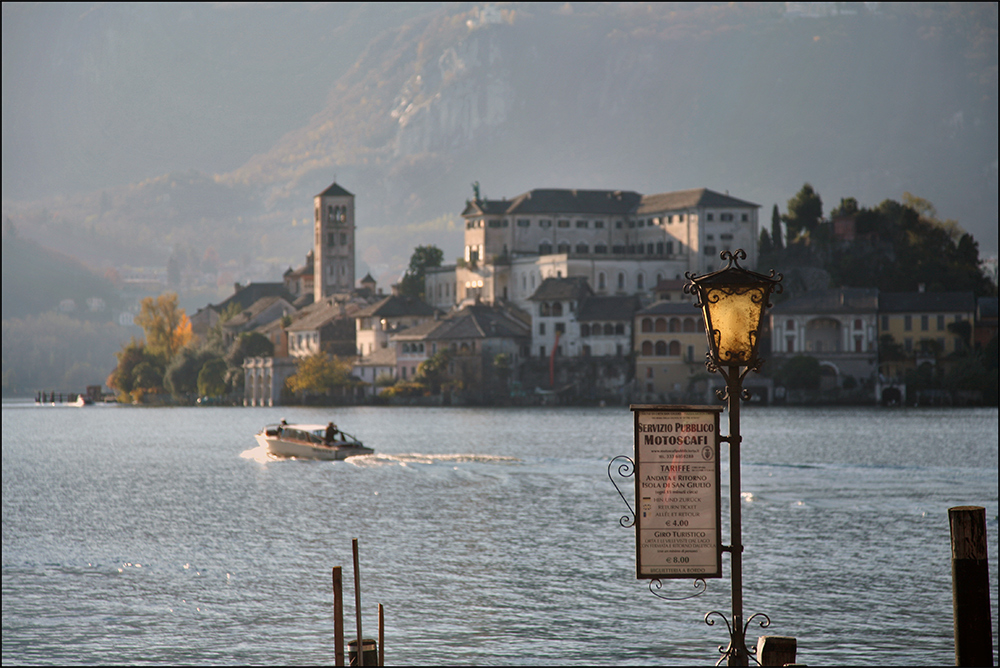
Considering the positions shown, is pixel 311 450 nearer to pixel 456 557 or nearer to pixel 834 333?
pixel 456 557

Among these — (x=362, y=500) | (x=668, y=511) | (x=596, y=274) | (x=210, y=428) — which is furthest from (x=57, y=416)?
(x=668, y=511)

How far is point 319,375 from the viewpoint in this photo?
158m

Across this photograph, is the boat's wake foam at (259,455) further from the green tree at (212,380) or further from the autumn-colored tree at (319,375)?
the green tree at (212,380)

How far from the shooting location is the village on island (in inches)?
5241

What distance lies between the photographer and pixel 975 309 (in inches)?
5162

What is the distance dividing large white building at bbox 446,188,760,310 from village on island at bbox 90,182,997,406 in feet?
0.70

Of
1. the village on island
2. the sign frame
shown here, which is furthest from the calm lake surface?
the village on island

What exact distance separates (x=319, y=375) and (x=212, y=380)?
2144cm

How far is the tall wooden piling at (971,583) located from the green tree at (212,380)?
166 meters

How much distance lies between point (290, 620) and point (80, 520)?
2385 centimetres

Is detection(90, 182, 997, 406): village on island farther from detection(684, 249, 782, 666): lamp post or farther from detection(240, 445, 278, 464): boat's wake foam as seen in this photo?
detection(684, 249, 782, 666): lamp post

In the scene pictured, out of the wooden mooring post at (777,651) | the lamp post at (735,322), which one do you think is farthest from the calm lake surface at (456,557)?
the lamp post at (735,322)

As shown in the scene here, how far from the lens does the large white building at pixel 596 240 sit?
162 m

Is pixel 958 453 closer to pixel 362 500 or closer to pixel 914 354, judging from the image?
pixel 362 500
